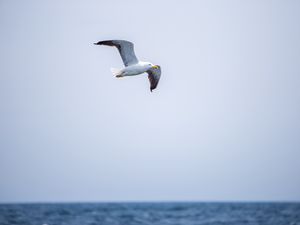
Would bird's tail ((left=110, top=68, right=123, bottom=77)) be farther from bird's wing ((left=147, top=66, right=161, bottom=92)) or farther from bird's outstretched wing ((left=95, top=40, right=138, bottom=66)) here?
bird's wing ((left=147, top=66, right=161, bottom=92))

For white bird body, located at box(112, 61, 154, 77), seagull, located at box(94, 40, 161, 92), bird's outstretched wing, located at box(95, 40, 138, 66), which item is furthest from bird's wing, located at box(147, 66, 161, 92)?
bird's outstretched wing, located at box(95, 40, 138, 66)

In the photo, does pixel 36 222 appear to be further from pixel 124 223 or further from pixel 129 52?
pixel 129 52

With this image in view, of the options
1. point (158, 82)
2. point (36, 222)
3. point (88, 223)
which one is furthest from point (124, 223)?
point (158, 82)

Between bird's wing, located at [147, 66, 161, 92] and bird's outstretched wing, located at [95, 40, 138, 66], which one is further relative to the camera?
bird's wing, located at [147, 66, 161, 92]

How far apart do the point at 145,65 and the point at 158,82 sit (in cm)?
86

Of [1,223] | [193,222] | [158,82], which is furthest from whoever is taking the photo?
[193,222]

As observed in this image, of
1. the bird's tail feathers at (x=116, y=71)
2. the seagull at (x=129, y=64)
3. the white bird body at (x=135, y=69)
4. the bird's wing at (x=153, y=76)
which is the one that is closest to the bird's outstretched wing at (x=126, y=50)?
the seagull at (x=129, y=64)

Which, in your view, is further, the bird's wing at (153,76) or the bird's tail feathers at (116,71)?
the bird's wing at (153,76)

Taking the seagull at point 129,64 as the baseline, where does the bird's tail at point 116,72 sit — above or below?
below

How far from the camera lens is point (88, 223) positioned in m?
36.8

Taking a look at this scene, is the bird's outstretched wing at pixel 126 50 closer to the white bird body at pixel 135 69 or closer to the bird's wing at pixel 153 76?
the white bird body at pixel 135 69

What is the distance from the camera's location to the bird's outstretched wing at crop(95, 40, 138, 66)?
18.2m

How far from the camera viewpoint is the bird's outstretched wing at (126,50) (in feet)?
59.6

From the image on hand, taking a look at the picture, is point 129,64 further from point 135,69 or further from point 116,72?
point 116,72
